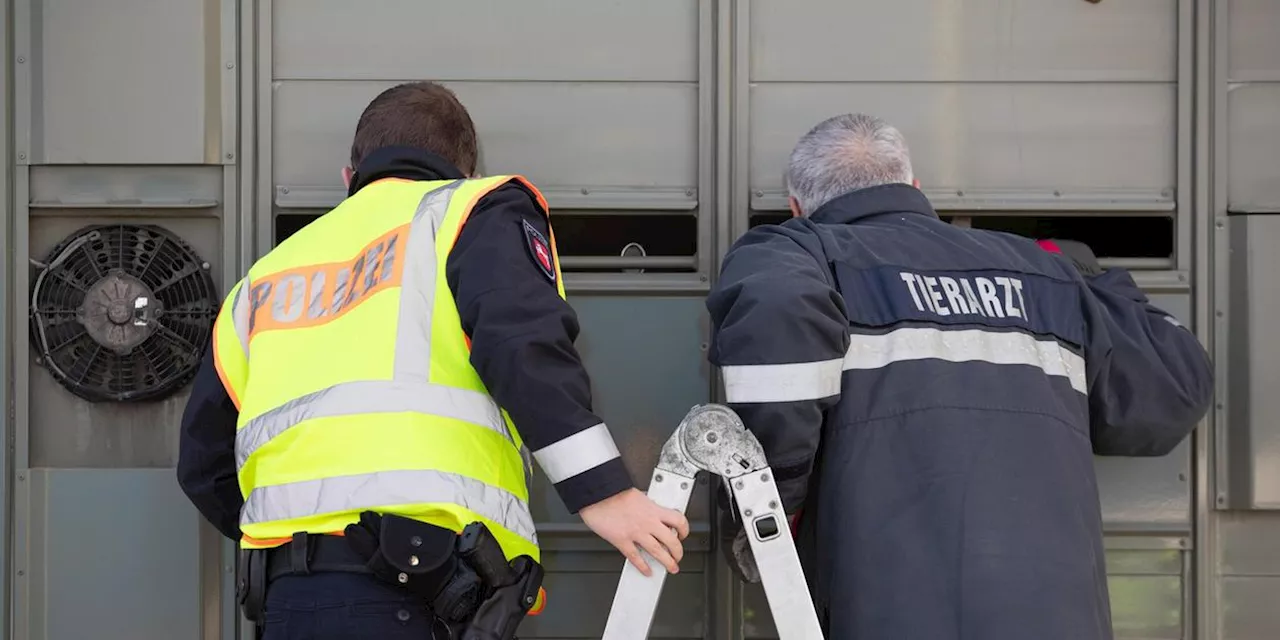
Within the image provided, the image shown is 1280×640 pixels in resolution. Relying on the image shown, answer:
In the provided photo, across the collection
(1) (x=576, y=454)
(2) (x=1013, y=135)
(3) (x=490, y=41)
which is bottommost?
(1) (x=576, y=454)

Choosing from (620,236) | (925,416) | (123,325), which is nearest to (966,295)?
(925,416)

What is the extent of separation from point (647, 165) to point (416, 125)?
815 mm

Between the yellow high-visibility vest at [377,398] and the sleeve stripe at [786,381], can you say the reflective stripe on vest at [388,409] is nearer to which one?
the yellow high-visibility vest at [377,398]

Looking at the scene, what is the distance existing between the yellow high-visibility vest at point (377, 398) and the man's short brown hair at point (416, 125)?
0.56 ft

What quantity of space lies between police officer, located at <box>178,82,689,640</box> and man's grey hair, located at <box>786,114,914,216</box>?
2.21 ft

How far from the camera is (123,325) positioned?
9.29 ft

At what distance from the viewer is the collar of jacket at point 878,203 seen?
233cm

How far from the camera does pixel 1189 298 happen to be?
292 cm

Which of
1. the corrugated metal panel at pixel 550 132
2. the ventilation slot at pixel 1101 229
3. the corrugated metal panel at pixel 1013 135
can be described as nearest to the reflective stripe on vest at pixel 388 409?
the corrugated metal panel at pixel 550 132

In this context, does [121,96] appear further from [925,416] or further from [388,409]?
[925,416]

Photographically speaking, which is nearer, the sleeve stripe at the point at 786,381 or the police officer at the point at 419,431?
the police officer at the point at 419,431

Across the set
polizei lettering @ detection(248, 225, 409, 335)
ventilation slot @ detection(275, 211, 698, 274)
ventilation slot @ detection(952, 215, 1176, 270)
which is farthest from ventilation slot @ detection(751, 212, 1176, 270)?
polizei lettering @ detection(248, 225, 409, 335)

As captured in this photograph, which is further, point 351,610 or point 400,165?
point 400,165

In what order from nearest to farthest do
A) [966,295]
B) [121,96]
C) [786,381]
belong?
1. [786,381]
2. [966,295]
3. [121,96]
